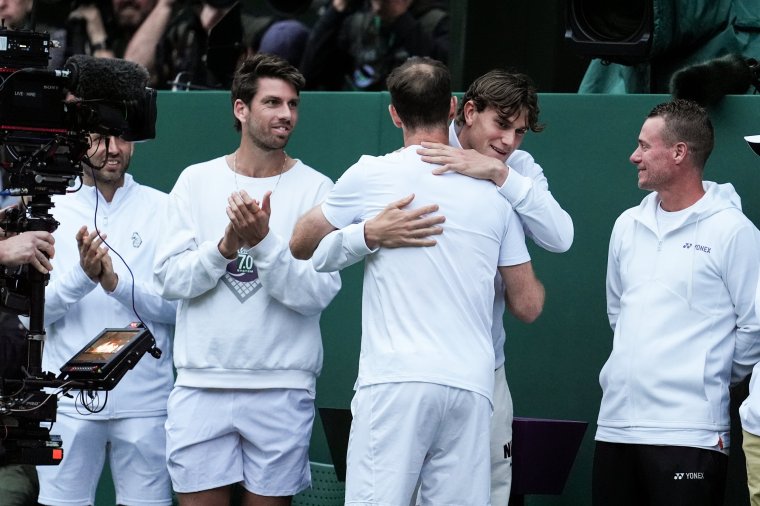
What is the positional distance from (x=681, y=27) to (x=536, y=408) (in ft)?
5.48

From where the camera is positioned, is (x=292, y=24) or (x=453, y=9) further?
(x=292, y=24)

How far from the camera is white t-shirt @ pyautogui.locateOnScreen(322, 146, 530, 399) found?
14.2 ft

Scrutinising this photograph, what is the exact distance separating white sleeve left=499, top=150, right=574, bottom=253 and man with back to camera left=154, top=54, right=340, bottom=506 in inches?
36.0

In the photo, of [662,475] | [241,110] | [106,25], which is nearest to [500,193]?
[662,475]

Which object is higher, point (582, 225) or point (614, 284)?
point (582, 225)

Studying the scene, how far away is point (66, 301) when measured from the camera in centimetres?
561

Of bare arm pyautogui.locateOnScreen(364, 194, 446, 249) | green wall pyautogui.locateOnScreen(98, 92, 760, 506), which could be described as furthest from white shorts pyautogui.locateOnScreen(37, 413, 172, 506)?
bare arm pyautogui.locateOnScreen(364, 194, 446, 249)

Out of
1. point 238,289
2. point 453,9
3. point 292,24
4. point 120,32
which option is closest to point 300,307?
point 238,289

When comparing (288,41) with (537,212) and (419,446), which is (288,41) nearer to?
(537,212)

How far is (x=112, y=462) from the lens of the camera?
5730 mm

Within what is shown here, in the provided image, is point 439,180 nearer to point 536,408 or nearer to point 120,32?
point 536,408

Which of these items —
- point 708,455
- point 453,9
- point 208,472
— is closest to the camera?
point 708,455

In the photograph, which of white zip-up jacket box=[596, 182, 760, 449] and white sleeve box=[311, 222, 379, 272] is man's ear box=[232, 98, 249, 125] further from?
white zip-up jacket box=[596, 182, 760, 449]

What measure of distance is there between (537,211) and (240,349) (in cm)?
127
